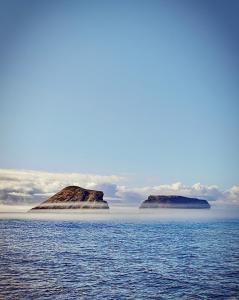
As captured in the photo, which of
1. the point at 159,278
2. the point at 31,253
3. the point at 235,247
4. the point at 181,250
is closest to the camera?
the point at 159,278

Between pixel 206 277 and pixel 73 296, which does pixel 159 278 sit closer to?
pixel 206 277

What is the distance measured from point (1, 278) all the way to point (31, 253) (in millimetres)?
16782

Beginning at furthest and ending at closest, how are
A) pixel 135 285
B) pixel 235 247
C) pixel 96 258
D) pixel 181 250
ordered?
pixel 235 247 → pixel 181 250 → pixel 96 258 → pixel 135 285

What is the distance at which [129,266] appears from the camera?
141ft

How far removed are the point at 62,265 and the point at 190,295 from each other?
18.2 m

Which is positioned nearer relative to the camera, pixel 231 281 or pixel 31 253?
pixel 231 281

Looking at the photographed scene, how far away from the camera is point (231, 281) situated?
35781 mm

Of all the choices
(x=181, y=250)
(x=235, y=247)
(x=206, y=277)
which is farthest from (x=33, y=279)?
(x=235, y=247)

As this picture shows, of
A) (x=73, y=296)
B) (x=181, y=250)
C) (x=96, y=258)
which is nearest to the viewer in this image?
(x=73, y=296)

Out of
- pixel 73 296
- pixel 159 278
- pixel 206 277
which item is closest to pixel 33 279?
pixel 73 296

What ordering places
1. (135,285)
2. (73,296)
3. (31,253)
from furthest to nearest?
1. (31,253)
2. (135,285)
3. (73,296)

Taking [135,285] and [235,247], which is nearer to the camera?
[135,285]

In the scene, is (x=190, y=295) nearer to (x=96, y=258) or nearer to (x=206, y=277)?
(x=206, y=277)

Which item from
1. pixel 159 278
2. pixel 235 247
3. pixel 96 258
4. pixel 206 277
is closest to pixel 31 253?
pixel 96 258
